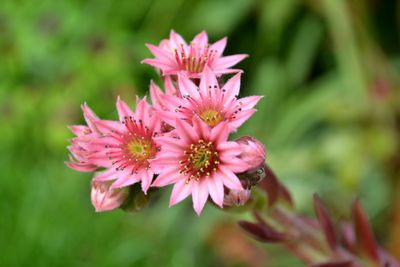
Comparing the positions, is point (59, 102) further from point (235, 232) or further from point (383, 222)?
point (383, 222)

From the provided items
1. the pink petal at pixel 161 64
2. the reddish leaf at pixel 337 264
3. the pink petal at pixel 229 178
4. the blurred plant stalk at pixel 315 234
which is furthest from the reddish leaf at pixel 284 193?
the pink petal at pixel 161 64

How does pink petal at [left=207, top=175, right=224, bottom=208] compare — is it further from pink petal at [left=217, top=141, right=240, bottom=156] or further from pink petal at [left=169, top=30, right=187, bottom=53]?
pink petal at [left=169, top=30, right=187, bottom=53]

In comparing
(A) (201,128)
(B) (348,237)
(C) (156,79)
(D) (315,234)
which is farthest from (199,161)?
(C) (156,79)

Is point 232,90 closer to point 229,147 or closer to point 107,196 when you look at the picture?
point 229,147

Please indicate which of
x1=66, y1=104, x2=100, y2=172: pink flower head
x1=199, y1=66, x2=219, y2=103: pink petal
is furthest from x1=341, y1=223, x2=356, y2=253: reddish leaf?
x1=66, y1=104, x2=100, y2=172: pink flower head

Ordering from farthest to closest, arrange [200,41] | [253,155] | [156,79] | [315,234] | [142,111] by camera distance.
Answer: [156,79], [315,234], [200,41], [142,111], [253,155]

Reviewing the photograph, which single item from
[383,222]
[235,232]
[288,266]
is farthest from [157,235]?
[383,222]
